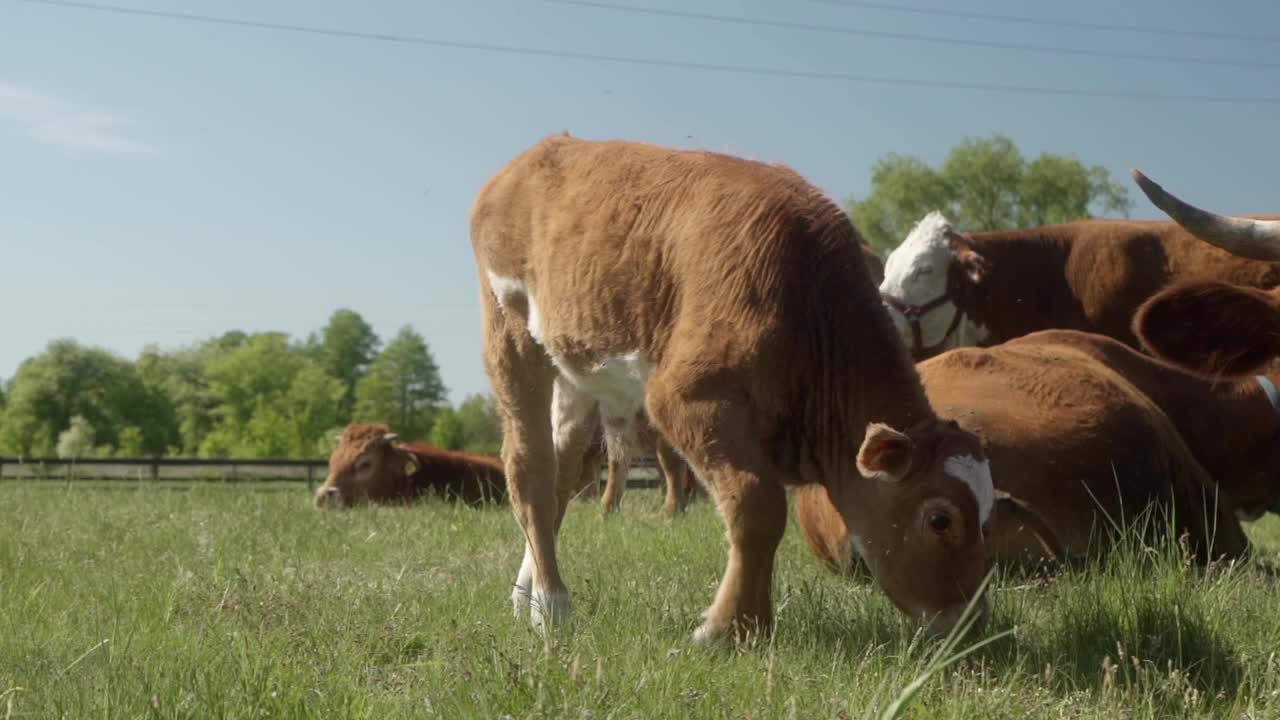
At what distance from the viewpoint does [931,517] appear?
4.27 meters

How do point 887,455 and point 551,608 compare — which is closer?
point 887,455

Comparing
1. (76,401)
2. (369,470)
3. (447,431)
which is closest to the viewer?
(369,470)

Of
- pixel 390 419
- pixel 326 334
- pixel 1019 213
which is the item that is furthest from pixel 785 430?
pixel 326 334

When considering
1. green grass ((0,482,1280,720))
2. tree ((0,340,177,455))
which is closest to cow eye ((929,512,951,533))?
green grass ((0,482,1280,720))

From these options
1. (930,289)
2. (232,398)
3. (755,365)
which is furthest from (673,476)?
(232,398)

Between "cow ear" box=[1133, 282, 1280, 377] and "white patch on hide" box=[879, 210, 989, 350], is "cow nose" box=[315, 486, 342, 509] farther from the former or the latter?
"cow ear" box=[1133, 282, 1280, 377]

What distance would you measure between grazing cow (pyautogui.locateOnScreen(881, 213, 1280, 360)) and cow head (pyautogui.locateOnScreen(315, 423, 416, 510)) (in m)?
7.29

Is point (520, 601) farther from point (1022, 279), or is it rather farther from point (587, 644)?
point (1022, 279)

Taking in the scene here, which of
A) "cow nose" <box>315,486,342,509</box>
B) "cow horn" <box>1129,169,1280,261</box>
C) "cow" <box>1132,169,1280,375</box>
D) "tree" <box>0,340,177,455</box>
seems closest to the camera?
"cow horn" <box>1129,169,1280,261</box>

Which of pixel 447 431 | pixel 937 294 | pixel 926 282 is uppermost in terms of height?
pixel 926 282

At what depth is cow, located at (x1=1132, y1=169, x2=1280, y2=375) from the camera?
4.49m

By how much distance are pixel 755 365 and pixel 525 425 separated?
1.80 m

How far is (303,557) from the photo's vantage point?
7.21m

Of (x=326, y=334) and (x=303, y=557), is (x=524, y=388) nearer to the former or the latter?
(x=303, y=557)
